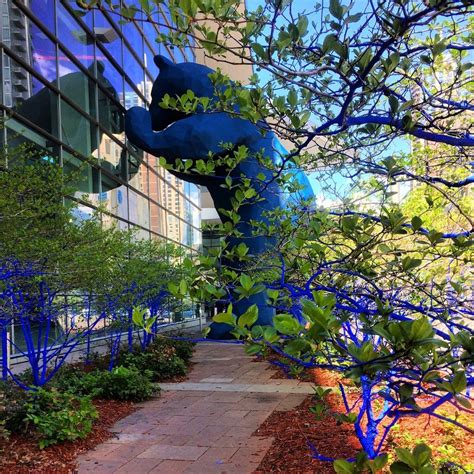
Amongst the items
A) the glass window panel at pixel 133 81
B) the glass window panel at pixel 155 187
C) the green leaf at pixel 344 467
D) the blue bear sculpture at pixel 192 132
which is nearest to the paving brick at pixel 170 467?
the green leaf at pixel 344 467

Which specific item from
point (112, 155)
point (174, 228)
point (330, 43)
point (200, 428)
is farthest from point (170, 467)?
point (174, 228)

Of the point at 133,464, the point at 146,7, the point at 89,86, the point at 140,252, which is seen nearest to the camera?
the point at 146,7

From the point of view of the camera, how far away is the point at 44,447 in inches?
181

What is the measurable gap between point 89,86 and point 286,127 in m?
12.4

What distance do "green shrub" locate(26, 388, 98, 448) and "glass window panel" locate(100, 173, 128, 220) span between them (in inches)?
337

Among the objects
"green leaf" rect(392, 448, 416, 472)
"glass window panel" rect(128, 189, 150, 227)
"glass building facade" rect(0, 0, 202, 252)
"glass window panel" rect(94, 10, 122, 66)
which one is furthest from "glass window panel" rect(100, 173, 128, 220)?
"green leaf" rect(392, 448, 416, 472)

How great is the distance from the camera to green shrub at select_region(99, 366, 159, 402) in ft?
22.9

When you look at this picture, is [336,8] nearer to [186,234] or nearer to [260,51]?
[260,51]

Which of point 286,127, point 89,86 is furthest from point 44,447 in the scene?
point 89,86

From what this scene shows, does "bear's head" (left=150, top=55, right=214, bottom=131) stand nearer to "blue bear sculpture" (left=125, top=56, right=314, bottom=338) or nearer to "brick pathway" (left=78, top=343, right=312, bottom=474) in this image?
"blue bear sculpture" (left=125, top=56, right=314, bottom=338)

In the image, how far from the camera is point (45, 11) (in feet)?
36.0

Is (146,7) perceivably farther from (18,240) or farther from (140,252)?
(140,252)

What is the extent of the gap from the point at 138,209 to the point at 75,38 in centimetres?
570

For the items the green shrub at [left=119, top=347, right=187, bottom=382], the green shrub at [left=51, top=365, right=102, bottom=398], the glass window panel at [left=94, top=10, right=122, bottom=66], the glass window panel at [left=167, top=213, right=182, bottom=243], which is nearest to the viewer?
the green shrub at [left=51, top=365, right=102, bottom=398]
